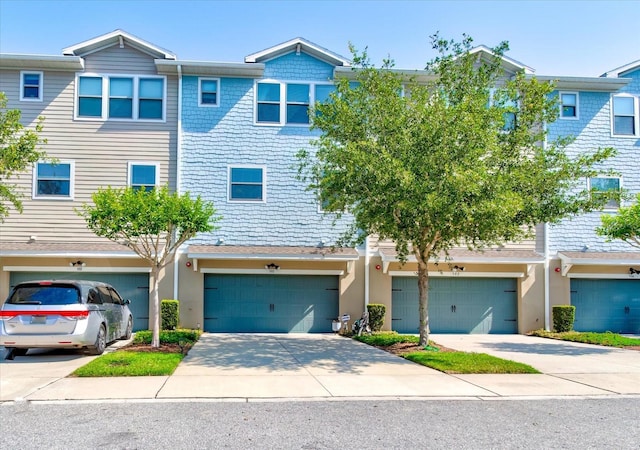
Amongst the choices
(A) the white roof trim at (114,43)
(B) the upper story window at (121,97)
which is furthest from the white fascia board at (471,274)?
(A) the white roof trim at (114,43)

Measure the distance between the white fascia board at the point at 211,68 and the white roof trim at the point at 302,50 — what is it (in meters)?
0.35

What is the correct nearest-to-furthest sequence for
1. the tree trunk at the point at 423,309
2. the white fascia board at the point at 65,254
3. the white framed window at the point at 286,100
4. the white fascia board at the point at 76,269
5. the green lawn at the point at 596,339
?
the tree trunk at the point at 423,309
the green lawn at the point at 596,339
the white fascia board at the point at 65,254
the white fascia board at the point at 76,269
the white framed window at the point at 286,100

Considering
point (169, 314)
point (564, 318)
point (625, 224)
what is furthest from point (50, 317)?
point (564, 318)

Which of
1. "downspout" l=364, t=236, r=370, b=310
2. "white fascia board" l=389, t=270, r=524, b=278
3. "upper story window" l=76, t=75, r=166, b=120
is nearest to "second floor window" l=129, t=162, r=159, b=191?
"upper story window" l=76, t=75, r=166, b=120

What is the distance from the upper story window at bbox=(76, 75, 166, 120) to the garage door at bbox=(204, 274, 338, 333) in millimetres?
5852

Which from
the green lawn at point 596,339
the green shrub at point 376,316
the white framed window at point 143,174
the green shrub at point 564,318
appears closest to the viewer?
the green lawn at point 596,339

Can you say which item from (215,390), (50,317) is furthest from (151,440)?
(50,317)

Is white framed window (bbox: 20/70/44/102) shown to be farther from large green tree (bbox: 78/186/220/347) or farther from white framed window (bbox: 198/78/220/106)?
large green tree (bbox: 78/186/220/347)

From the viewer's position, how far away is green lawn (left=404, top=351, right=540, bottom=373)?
434 inches

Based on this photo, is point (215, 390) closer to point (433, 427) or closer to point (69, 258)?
point (433, 427)

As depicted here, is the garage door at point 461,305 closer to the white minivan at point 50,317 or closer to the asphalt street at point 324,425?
the white minivan at point 50,317

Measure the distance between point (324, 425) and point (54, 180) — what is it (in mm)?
14646

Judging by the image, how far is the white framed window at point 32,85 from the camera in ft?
60.4

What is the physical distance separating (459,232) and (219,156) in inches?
355
